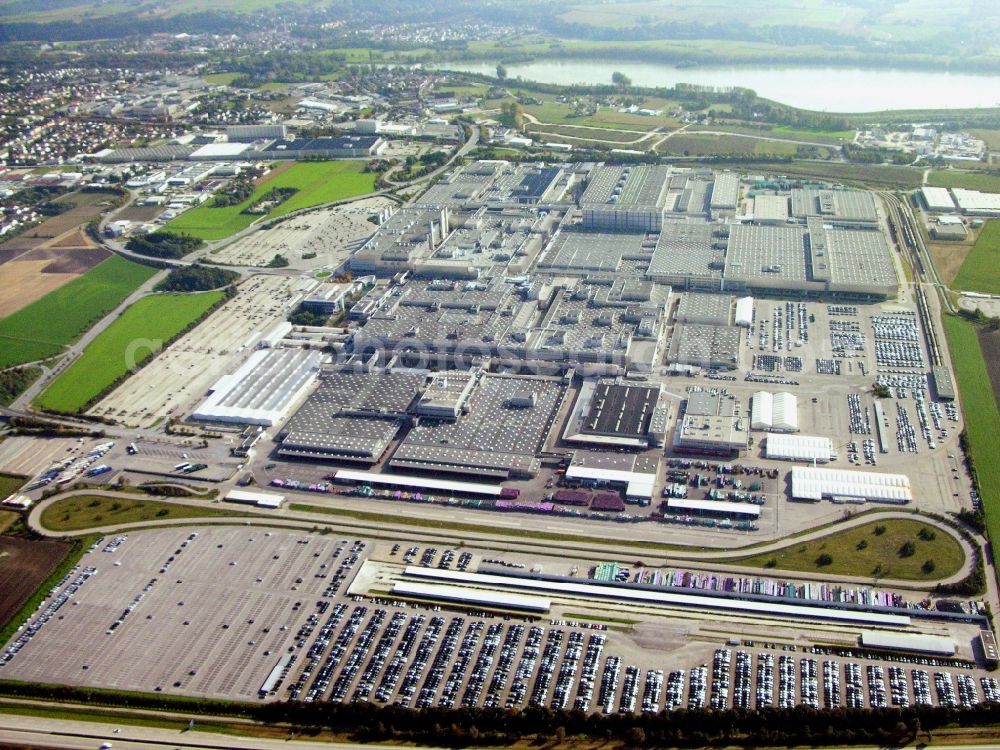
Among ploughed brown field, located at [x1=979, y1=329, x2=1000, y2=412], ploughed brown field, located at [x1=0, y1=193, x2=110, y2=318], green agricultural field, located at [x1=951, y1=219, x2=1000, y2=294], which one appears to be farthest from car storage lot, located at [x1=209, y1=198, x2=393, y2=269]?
green agricultural field, located at [x1=951, y1=219, x2=1000, y2=294]

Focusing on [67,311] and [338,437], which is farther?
[67,311]

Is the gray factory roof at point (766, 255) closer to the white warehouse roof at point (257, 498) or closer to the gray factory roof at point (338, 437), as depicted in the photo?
the gray factory roof at point (338, 437)

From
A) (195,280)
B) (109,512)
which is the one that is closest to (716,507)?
(109,512)

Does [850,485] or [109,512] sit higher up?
[850,485]

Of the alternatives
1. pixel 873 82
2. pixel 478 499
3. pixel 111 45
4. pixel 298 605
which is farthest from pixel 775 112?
pixel 111 45

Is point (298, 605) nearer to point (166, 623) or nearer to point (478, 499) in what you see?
point (166, 623)

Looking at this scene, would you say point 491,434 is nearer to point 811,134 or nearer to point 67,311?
point 67,311

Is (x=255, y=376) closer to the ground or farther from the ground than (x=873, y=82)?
closer to the ground
